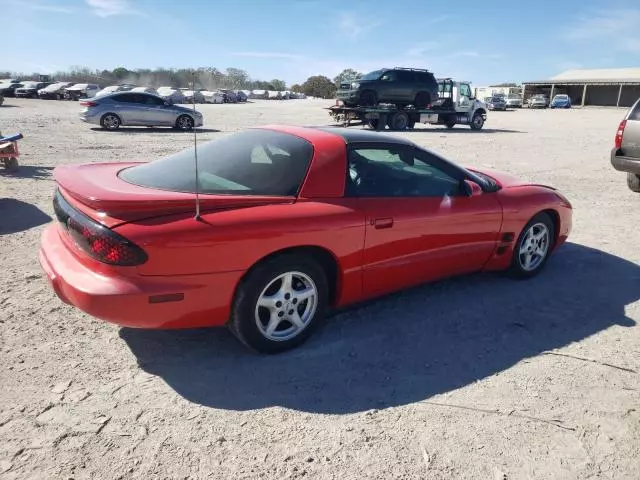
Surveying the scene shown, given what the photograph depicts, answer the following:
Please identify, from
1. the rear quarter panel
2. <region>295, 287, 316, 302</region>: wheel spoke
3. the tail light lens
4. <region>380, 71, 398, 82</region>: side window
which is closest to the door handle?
<region>295, 287, 316, 302</region>: wheel spoke

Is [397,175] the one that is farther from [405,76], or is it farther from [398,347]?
[405,76]

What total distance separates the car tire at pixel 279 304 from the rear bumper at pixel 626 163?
23.1 feet

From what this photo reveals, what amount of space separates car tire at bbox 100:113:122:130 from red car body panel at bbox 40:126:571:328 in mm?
15128

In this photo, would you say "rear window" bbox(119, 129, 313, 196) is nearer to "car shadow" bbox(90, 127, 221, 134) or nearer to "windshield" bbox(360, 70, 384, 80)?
"car shadow" bbox(90, 127, 221, 134)

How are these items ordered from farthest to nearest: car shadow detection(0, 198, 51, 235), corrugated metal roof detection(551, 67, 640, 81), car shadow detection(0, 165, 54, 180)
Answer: corrugated metal roof detection(551, 67, 640, 81) < car shadow detection(0, 165, 54, 180) < car shadow detection(0, 198, 51, 235)

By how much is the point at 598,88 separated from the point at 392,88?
5511 cm

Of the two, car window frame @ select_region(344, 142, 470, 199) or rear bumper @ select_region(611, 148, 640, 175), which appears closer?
car window frame @ select_region(344, 142, 470, 199)

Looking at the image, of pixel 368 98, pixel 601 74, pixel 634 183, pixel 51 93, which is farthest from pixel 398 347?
pixel 601 74

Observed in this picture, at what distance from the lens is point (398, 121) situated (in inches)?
909

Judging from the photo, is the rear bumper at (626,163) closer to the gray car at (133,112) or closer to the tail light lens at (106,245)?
the tail light lens at (106,245)

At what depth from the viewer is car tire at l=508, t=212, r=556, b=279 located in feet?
15.0

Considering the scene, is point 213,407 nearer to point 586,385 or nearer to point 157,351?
point 157,351

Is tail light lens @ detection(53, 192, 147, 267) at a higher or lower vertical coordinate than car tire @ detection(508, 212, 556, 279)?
higher

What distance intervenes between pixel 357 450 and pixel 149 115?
1785cm
